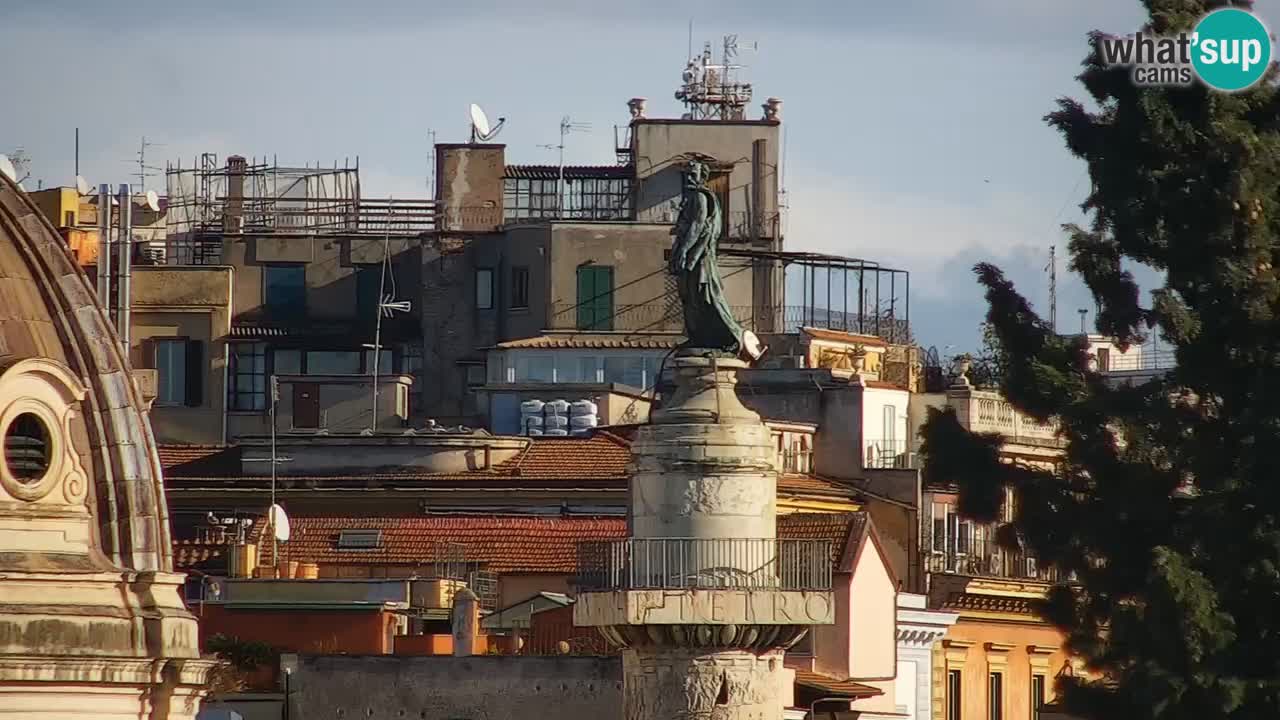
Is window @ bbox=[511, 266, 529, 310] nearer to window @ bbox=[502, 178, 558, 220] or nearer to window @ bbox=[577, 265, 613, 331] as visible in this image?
window @ bbox=[577, 265, 613, 331]

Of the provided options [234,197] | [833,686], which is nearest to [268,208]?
[234,197]

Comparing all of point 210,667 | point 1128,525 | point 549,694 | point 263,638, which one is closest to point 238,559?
point 263,638

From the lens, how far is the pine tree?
186 feet

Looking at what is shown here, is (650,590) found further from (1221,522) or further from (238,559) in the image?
(238,559)

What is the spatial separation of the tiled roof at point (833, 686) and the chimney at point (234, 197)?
97.1 ft

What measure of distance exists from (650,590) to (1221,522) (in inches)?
295

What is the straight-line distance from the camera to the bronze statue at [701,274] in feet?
183

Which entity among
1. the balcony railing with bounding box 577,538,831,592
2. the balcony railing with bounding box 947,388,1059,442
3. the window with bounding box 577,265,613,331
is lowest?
the balcony railing with bounding box 577,538,831,592

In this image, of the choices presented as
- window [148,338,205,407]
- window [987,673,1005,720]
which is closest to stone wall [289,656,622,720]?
window [987,673,1005,720]

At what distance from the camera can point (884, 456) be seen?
265ft

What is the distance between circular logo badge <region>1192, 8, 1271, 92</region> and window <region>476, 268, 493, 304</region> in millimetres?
31606

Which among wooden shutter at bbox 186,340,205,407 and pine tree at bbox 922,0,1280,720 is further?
wooden shutter at bbox 186,340,205,407

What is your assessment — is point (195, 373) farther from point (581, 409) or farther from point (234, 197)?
point (581, 409)
